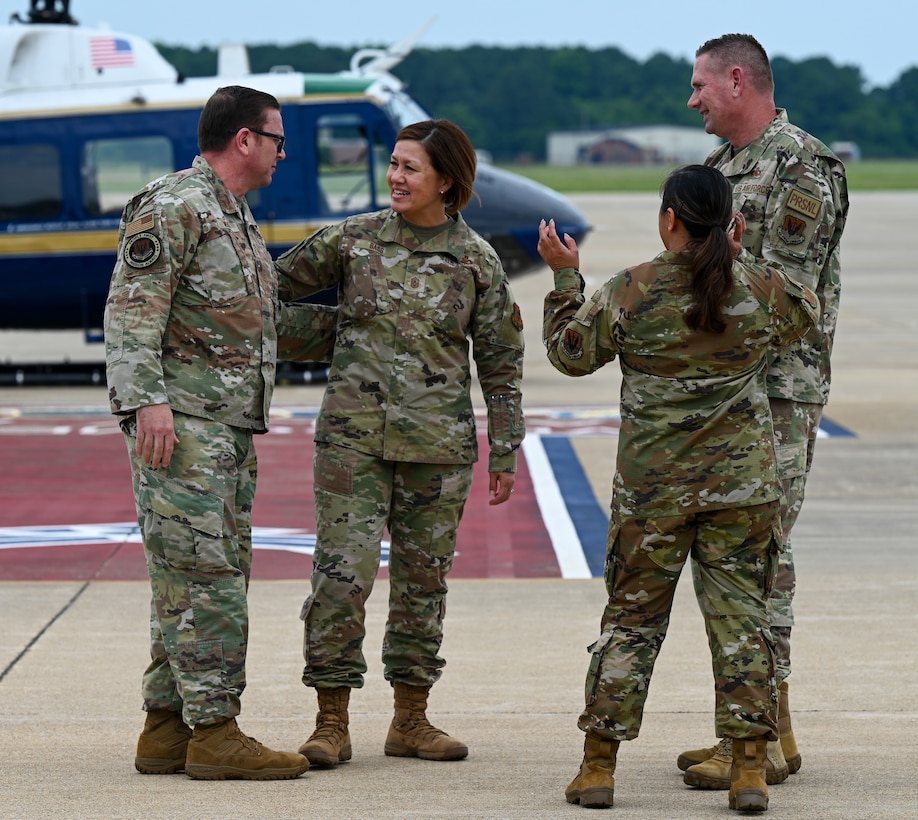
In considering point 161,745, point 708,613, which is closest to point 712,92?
point 708,613

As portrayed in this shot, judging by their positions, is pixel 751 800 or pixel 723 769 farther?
pixel 723 769

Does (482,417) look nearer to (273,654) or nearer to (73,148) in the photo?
(73,148)

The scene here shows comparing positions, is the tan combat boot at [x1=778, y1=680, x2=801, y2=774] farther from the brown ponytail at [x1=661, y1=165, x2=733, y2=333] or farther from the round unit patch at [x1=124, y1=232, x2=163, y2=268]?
the round unit patch at [x1=124, y1=232, x2=163, y2=268]

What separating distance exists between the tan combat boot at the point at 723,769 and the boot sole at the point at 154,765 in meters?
1.52

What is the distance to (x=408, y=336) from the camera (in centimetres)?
487

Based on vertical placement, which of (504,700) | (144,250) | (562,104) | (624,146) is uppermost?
(144,250)

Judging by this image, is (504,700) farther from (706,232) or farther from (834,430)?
(834,430)

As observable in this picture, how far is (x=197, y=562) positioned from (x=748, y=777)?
1.65 metres

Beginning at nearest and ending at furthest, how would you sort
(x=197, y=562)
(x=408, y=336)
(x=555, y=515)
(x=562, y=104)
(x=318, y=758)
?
(x=197, y=562) < (x=318, y=758) < (x=408, y=336) < (x=555, y=515) < (x=562, y=104)

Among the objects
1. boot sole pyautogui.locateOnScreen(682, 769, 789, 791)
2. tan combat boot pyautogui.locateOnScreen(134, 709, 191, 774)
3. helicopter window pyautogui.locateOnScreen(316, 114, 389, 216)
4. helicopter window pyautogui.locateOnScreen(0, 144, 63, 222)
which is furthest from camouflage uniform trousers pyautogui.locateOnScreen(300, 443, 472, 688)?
helicopter window pyautogui.locateOnScreen(0, 144, 63, 222)

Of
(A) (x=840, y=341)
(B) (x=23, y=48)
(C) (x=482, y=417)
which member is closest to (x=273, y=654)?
(C) (x=482, y=417)

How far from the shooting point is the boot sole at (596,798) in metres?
4.30

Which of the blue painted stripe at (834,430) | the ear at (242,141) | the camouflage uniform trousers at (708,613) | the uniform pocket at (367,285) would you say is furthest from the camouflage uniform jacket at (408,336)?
the blue painted stripe at (834,430)

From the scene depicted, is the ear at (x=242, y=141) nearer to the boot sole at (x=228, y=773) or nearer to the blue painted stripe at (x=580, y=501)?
the boot sole at (x=228, y=773)
